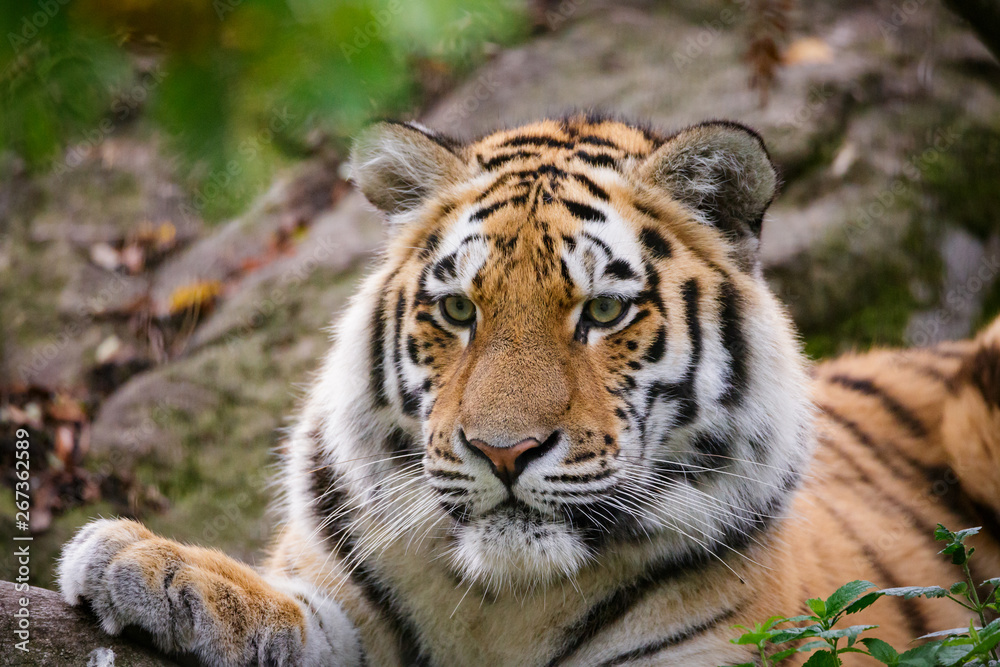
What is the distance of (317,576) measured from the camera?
2.31 metres

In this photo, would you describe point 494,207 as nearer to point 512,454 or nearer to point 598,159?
point 598,159

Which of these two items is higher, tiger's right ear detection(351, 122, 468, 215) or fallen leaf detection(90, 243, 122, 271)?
tiger's right ear detection(351, 122, 468, 215)

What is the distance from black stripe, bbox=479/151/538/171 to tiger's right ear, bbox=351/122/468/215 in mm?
60

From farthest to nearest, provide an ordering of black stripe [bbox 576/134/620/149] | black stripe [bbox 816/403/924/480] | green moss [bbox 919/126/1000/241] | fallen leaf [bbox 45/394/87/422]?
green moss [bbox 919/126/1000/241], fallen leaf [bbox 45/394/87/422], black stripe [bbox 816/403/924/480], black stripe [bbox 576/134/620/149]

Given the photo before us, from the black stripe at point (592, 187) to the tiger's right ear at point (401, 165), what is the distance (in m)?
0.33

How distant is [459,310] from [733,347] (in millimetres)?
673

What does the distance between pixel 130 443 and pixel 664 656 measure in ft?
10.5

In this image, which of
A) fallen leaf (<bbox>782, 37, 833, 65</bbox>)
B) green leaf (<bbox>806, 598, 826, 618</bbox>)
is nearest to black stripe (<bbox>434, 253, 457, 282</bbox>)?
green leaf (<bbox>806, 598, 826, 618</bbox>)

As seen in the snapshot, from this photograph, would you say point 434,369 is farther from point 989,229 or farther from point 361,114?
point 989,229

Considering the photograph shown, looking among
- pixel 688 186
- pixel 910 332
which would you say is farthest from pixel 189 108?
pixel 910 332

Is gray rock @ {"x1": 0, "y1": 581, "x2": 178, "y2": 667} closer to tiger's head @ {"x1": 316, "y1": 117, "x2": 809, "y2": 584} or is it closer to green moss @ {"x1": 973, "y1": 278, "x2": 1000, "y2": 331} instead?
tiger's head @ {"x1": 316, "y1": 117, "x2": 809, "y2": 584}

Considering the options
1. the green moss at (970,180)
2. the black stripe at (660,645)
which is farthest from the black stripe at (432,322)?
the green moss at (970,180)

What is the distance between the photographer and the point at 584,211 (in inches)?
86.6

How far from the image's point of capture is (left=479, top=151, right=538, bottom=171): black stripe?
2.43 m
